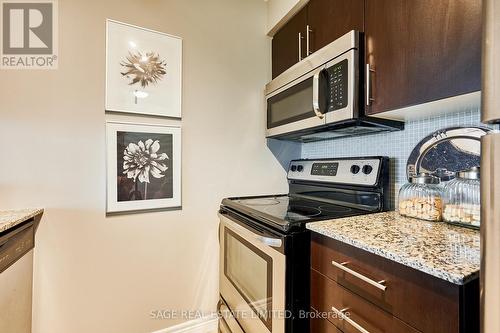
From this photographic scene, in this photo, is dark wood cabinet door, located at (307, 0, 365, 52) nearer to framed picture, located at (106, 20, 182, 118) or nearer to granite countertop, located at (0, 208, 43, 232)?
framed picture, located at (106, 20, 182, 118)

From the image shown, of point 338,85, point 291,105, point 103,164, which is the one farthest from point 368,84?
point 103,164

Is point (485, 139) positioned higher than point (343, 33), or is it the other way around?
point (343, 33)

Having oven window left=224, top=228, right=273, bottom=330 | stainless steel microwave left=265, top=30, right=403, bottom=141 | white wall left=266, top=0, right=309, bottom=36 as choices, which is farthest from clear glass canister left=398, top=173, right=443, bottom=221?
white wall left=266, top=0, right=309, bottom=36

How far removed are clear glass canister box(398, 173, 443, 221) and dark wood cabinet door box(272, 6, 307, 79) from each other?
93cm

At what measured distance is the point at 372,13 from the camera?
1029 mm

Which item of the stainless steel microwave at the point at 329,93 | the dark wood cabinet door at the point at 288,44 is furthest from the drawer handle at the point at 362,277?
the dark wood cabinet door at the point at 288,44

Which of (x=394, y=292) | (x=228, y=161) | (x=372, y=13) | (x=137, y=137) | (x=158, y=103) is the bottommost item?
(x=394, y=292)

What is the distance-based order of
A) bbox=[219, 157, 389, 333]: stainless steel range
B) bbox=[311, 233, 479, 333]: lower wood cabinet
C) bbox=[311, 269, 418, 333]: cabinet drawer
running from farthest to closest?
bbox=[219, 157, 389, 333]: stainless steel range, bbox=[311, 269, 418, 333]: cabinet drawer, bbox=[311, 233, 479, 333]: lower wood cabinet

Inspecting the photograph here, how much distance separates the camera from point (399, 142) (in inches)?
49.7

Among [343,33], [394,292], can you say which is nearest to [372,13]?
[343,33]

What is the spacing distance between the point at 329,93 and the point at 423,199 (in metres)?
0.63

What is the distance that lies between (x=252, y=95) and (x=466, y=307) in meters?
1.58

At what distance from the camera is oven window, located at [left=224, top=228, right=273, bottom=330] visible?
3.46 ft

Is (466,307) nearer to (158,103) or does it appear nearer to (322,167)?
(322,167)
